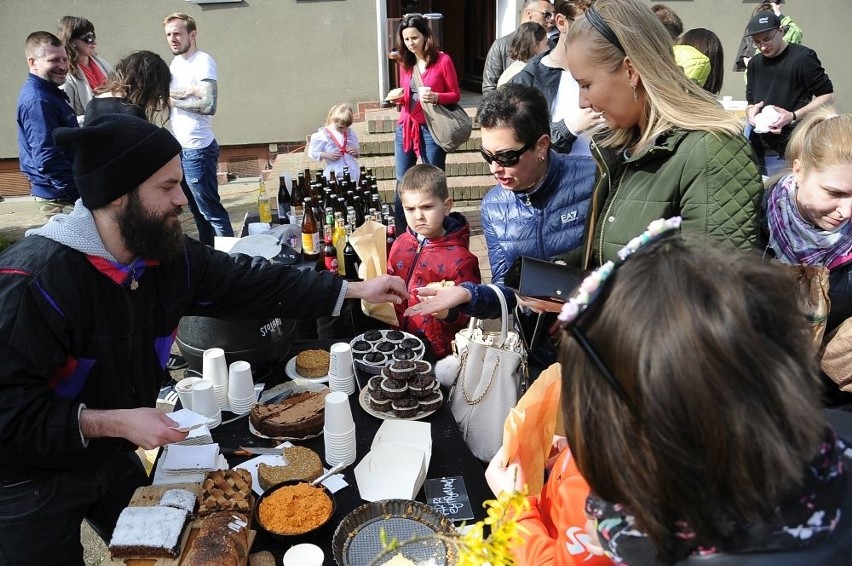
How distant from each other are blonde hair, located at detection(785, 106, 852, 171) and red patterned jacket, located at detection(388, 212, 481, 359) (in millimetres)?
1716

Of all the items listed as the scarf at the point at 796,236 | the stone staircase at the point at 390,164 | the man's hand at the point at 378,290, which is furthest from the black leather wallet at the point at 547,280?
the stone staircase at the point at 390,164

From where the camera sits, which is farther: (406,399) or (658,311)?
(406,399)

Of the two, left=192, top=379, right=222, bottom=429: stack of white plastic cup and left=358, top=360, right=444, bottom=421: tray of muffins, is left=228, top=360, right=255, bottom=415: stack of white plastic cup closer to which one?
left=192, top=379, right=222, bottom=429: stack of white plastic cup

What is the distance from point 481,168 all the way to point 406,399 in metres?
6.52

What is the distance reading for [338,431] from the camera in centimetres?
223

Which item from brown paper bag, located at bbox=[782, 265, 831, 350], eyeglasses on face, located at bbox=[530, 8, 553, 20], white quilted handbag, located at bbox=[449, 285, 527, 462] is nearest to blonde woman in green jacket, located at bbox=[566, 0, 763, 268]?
brown paper bag, located at bbox=[782, 265, 831, 350]

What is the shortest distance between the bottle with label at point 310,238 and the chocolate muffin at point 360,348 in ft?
4.83

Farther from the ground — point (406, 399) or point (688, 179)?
point (688, 179)

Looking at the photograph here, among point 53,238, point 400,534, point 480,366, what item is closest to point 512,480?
point 400,534

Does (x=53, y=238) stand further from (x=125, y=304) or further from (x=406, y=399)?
(x=406, y=399)

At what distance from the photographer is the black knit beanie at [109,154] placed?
206 centimetres

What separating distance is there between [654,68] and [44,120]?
5.05 metres

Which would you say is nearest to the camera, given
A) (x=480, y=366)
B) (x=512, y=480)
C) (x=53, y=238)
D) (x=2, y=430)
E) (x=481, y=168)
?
(x=512, y=480)

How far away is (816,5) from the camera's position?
10211mm
